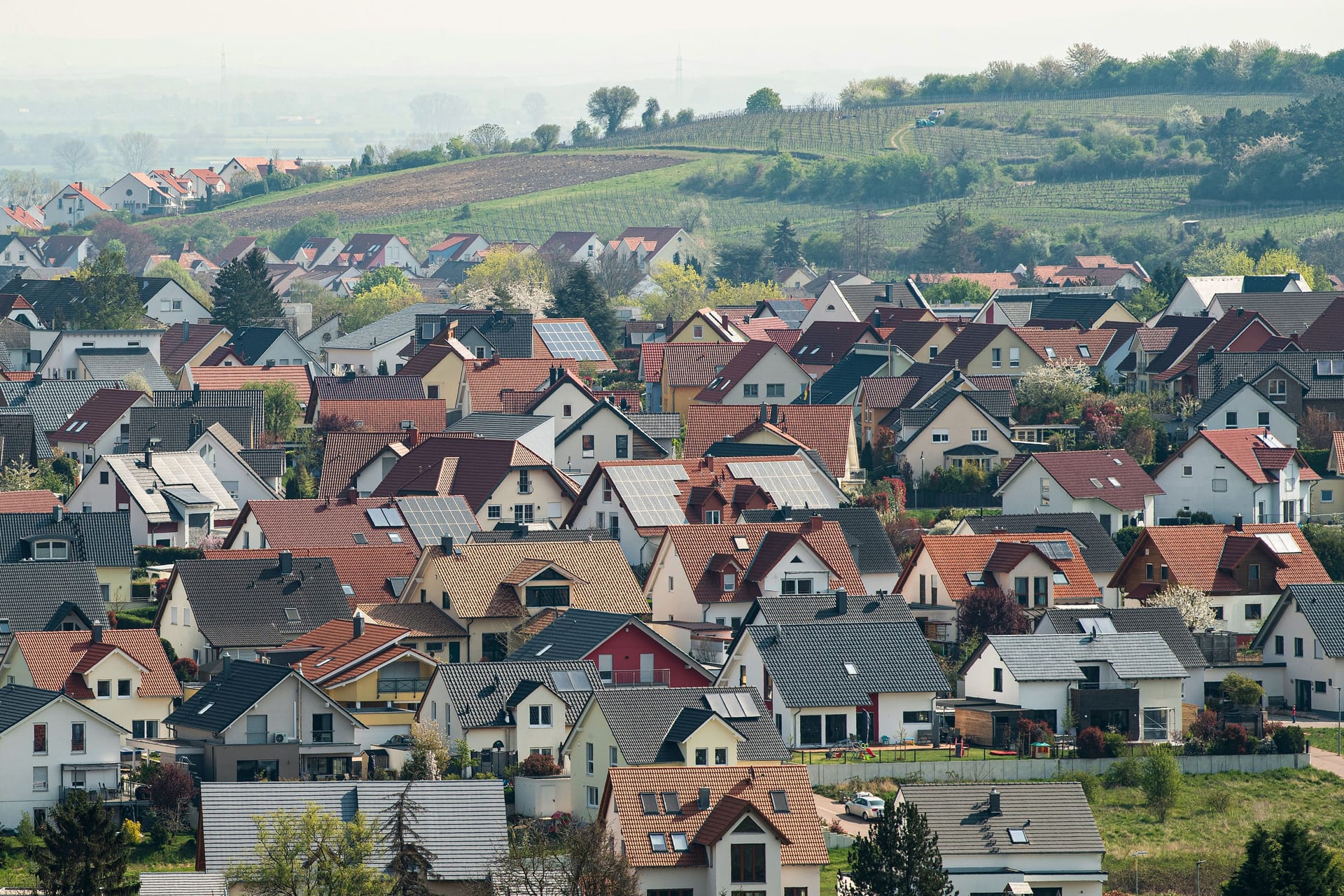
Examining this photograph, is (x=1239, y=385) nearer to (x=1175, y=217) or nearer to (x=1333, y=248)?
(x=1333, y=248)

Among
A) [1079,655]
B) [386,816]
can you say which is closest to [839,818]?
[386,816]

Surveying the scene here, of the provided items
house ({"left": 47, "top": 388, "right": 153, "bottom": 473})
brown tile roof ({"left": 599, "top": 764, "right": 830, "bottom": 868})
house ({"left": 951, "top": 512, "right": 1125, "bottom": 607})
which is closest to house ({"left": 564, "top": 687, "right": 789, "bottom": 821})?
brown tile roof ({"left": 599, "top": 764, "right": 830, "bottom": 868})

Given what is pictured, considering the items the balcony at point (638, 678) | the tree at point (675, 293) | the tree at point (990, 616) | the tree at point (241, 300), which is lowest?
the balcony at point (638, 678)

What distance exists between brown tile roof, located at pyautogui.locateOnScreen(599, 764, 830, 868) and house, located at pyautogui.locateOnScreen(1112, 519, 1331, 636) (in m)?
22.8

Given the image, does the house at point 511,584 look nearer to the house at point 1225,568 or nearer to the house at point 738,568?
A: the house at point 738,568

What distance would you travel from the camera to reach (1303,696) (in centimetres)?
5741

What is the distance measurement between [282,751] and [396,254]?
129 m

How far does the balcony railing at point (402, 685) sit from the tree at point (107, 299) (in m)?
56.0

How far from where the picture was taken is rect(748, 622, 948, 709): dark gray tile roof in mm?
51219

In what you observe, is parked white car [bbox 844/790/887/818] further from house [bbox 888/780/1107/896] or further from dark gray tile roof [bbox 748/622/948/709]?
dark gray tile roof [bbox 748/622/948/709]

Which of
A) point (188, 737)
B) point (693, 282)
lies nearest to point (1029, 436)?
point (188, 737)

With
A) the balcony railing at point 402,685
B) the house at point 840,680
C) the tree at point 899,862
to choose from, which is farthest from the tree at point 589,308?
the tree at point 899,862

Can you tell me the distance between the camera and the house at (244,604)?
183 feet

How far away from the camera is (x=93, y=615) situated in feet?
183
